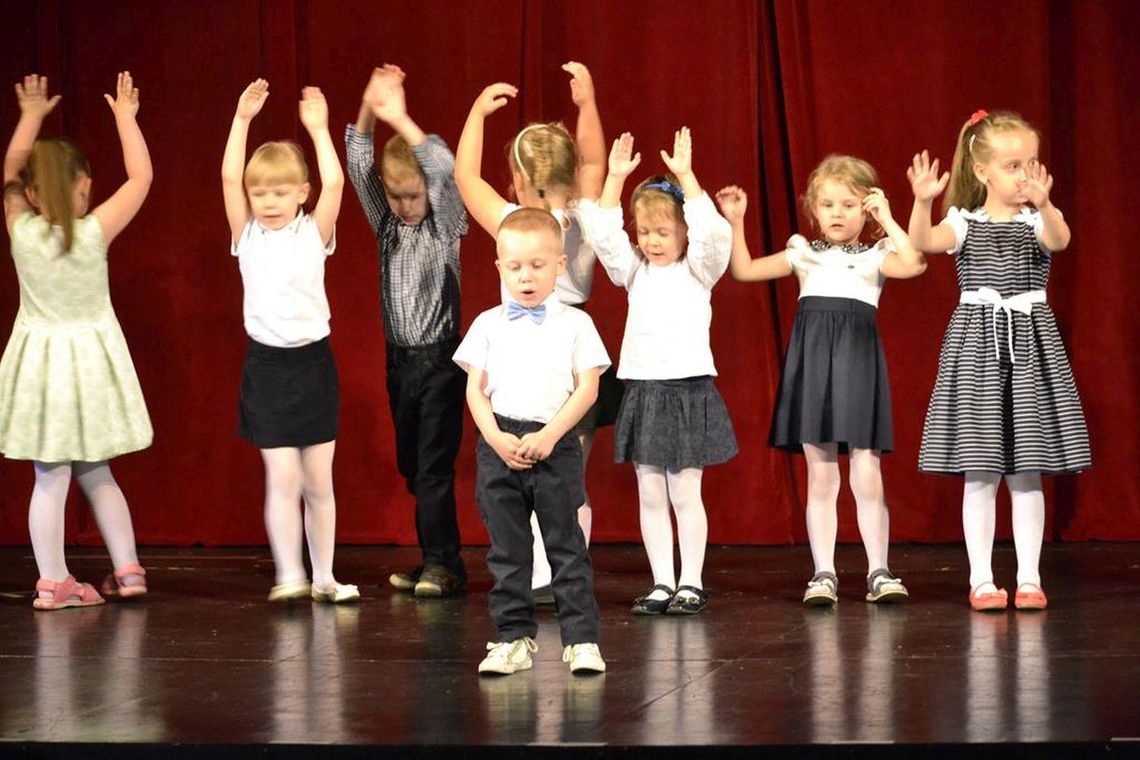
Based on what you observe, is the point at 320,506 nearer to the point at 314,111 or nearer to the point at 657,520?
the point at 657,520

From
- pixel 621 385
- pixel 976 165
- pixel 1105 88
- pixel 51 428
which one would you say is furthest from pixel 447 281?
pixel 1105 88

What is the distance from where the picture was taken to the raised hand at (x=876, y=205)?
14.3ft

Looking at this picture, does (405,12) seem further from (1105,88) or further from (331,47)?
(1105,88)

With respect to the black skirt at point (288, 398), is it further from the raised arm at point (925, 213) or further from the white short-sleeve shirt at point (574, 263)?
the raised arm at point (925, 213)

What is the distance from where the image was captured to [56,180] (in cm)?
473

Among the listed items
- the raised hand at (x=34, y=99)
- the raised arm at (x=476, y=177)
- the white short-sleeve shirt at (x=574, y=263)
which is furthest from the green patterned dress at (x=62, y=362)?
the white short-sleeve shirt at (x=574, y=263)

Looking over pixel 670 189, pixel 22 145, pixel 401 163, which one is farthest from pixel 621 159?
pixel 22 145

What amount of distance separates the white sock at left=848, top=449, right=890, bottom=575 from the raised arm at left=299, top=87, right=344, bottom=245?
5.29 feet

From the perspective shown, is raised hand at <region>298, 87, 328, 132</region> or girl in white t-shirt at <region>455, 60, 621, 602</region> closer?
girl in white t-shirt at <region>455, 60, 621, 602</region>

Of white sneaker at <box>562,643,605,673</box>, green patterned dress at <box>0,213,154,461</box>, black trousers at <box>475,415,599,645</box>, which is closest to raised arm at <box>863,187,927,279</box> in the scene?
black trousers at <box>475,415,599,645</box>

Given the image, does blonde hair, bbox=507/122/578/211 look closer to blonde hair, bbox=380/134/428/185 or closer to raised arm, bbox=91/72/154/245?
blonde hair, bbox=380/134/428/185

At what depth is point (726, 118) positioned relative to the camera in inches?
227

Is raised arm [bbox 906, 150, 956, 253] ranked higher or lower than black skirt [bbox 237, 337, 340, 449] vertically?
higher

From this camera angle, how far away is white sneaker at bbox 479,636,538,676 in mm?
3523
